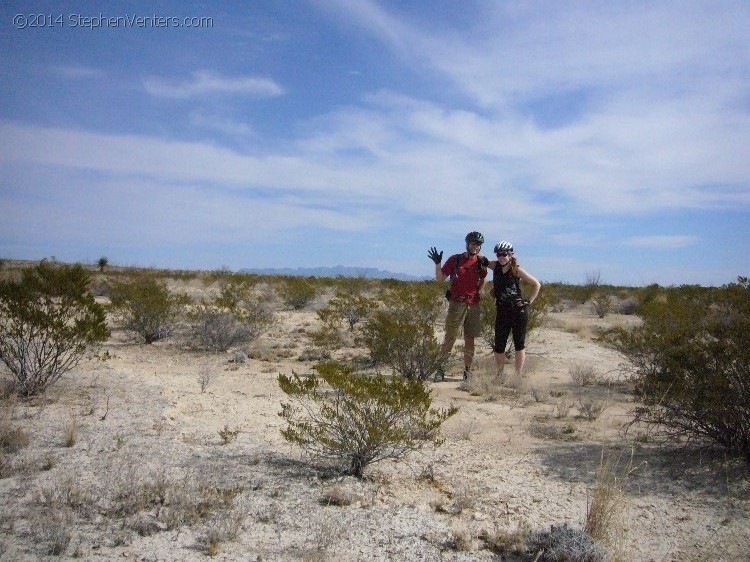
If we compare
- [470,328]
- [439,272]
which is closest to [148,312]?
[439,272]

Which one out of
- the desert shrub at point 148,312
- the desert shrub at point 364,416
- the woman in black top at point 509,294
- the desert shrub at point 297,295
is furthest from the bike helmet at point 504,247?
the desert shrub at point 297,295

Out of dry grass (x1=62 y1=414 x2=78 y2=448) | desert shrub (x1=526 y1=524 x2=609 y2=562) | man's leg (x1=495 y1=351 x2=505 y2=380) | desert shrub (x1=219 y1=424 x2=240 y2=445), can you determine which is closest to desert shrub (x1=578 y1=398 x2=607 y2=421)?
man's leg (x1=495 y1=351 x2=505 y2=380)

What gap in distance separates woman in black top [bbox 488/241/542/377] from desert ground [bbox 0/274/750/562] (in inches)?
41.3

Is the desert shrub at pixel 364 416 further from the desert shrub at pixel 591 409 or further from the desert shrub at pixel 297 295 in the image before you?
the desert shrub at pixel 297 295

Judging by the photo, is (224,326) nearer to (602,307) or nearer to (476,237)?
(476,237)

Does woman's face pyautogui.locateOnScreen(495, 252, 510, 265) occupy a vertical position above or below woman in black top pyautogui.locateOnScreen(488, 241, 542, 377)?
above

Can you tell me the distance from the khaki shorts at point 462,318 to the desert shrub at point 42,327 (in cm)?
463

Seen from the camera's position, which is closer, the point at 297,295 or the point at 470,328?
the point at 470,328

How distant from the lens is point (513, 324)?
7.38 metres

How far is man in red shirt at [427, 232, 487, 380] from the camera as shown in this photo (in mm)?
7516

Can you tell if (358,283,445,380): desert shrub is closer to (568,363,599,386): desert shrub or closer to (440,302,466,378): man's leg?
(440,302,466,378): man's leg

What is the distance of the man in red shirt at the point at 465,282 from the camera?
296 inches

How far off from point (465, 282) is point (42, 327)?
5367 millimetres

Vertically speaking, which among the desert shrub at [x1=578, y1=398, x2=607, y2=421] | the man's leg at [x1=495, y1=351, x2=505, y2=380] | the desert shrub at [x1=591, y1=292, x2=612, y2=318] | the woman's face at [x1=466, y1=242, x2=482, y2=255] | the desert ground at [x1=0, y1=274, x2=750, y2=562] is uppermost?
the woman's face at [x1=466, y1=242, x2=482, y2=255]
